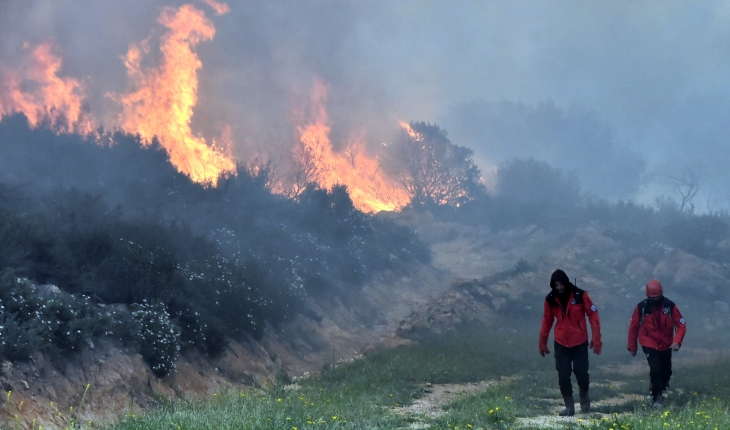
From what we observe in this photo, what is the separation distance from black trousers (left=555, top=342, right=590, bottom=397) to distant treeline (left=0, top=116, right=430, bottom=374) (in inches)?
304

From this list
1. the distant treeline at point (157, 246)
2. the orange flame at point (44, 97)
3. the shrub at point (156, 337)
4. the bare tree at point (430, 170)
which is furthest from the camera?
the bare tree at point (430, 170)

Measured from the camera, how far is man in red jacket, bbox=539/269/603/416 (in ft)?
26.5

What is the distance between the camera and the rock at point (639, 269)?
33656mm

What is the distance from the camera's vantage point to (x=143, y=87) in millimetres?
34375

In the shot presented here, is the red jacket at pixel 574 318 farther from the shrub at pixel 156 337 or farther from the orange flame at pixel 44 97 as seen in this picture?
the orange flame at pixel 44 97

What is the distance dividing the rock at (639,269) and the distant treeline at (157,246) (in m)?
14.3

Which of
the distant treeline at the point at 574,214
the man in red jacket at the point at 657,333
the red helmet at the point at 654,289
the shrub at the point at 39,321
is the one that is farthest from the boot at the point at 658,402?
the distant treeline at the point at 574,214

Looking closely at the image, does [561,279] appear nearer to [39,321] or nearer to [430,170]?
[39,321]

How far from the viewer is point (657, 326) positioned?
8867 millimetres

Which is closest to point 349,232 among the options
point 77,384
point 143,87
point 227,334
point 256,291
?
point 143,87

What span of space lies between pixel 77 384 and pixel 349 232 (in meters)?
28.4

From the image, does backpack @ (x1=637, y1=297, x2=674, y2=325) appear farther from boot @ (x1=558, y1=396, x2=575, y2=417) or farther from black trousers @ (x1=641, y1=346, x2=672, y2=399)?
boot @ (x1=558, y1=396, x2=575, y2=417)

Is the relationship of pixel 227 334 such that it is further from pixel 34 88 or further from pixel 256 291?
Result: pixel 34 88

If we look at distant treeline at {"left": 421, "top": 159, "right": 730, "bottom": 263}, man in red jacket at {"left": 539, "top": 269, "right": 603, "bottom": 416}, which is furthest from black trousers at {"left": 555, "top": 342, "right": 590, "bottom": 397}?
distant treeline at {"left": 421, "top": 159, "right": 730, "bottom": 263}
